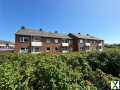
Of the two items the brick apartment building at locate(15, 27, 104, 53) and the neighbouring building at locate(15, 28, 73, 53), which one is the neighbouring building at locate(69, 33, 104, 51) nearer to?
the brick apartment building at locate(15, 27, 104, 53)

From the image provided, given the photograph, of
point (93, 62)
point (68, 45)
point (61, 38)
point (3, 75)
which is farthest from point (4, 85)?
point (68, 45)

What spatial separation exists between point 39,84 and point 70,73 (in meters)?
1.55

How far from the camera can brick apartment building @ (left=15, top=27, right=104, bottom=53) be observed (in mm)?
30297

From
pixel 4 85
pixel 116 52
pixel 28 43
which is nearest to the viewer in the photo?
pixel 4 85

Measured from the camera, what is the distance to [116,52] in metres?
14.7

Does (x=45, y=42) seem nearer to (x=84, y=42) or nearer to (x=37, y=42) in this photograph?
(x=37, y=42)

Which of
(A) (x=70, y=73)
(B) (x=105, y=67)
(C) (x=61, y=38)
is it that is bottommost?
(B) (x=105, y=67)

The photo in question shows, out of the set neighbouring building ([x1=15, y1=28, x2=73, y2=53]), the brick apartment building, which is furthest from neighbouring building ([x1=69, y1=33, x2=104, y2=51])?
neighbouring building ([x1=15, y1=28, x2=73, y2=53])

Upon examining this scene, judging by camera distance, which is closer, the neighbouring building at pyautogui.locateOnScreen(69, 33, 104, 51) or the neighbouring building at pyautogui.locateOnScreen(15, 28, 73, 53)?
the neighbouring building at pyautogui.locateOnScreen(15, 28, 73, 53)

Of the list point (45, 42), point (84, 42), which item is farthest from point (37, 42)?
point (84, 42)

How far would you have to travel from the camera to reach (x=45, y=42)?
3478 centimetres

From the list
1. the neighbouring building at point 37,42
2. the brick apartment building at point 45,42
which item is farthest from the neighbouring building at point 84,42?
the neighbouring building at point 37,42

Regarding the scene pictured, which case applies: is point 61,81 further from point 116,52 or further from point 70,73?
point 116,52

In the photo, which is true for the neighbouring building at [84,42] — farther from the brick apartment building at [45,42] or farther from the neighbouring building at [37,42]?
the neighbouring building at [37,42]
